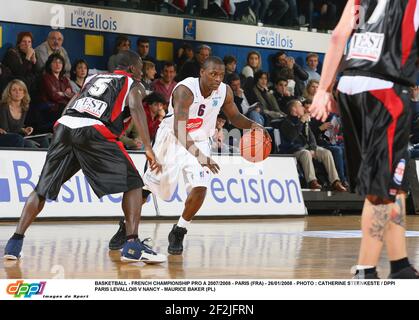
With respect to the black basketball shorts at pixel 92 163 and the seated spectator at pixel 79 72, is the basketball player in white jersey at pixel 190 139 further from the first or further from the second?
the seated spectator at pixel 79 72

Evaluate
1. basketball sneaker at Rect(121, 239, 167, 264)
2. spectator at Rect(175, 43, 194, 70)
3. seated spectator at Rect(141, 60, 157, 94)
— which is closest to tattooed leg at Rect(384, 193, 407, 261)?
basketball sneaker at Rect(121, 239, 167, 264)

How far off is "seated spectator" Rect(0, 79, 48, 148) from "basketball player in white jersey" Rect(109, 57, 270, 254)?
4.79m

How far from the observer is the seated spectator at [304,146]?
647 inches

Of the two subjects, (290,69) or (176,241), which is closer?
(176,241)

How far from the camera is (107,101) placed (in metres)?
7.89

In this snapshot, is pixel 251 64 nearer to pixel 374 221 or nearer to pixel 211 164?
pixel 211 164

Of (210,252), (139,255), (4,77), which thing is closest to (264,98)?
(4,77)

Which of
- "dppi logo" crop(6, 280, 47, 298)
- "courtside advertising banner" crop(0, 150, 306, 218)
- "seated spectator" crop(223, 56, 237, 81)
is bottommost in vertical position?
"courtside advertising banner" crop(0, 150, 306, 218)

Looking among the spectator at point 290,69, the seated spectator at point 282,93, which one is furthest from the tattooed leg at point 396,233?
the spectator at point 290,69

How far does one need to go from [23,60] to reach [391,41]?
32.9 feet

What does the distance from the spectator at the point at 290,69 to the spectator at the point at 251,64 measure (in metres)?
0.59

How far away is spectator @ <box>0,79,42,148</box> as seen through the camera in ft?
44.2

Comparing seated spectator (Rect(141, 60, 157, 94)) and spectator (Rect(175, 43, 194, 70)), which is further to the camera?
spectator (Rect(175, 43, 194, 70))

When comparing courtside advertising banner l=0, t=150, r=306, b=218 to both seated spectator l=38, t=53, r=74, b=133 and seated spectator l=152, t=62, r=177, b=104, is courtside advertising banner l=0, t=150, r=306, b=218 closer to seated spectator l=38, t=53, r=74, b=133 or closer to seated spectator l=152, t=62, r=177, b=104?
seated spectator l=38, t=53, r=74, b=133
